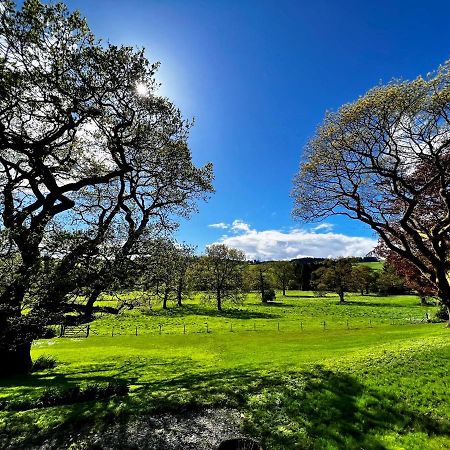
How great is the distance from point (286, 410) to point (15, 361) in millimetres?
18510

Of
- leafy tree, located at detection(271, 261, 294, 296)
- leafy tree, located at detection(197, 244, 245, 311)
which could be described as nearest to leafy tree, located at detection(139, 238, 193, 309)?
leafy tree, located at detection(197, 244, 245, 311)

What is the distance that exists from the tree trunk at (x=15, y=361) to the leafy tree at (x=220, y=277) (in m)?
52.0

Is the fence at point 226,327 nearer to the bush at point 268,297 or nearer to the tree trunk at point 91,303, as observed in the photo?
the tree trunk at point 91,303

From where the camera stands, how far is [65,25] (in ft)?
48.1

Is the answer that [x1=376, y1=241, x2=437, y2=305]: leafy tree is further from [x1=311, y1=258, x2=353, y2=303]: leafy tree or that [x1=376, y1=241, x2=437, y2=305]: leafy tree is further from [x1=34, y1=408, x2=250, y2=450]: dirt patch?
[x1=311, y1=258, x2=353, y2=303]: leafy tree

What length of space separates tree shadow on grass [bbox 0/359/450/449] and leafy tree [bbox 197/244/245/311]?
190 feet

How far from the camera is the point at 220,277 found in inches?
2963

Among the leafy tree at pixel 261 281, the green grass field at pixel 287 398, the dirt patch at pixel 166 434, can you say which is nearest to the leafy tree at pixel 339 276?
the leafy tree at pixel 261 281

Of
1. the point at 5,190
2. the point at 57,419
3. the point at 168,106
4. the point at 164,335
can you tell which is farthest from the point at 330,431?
the point at 164,335

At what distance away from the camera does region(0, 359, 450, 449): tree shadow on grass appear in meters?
11.2

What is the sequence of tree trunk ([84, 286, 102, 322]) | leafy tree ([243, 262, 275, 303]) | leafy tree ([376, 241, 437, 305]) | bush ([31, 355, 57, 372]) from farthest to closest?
leafy tree ([243, 262, 275, 303]), leafy tree ([376, 241, 437, 305]), bush ([31, 355, 57, 372]), tree trunk ([84, 286, 102, 322])

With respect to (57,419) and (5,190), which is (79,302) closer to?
(57,419)

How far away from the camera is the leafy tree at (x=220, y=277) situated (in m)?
74.9

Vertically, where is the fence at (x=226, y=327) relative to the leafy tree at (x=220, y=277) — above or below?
below
